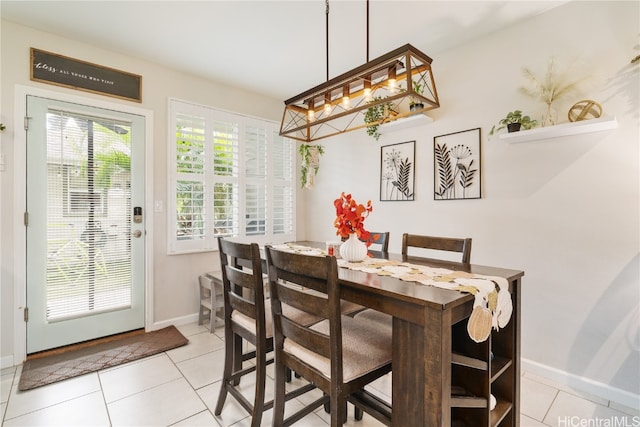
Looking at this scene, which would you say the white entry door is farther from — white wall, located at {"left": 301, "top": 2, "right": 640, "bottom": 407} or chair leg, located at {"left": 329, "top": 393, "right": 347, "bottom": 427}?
white wall, located at {"left": 301, "top": 2, "right": 640, "bottom": 407}

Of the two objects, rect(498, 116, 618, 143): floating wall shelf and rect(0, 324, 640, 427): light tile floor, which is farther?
rect(498, 116, 618, 143): floating wall shelf

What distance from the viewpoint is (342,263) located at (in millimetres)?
1771

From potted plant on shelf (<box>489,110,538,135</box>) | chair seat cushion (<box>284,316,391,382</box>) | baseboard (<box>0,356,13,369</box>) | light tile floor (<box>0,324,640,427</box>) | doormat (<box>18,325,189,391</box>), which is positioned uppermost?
potted plant on shelf (<box>489,110,538,135</box>)

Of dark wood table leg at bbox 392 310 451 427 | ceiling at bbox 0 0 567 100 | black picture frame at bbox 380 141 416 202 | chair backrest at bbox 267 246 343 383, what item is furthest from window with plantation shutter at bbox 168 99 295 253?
dark wood table leg at bbox 392 310 451 427

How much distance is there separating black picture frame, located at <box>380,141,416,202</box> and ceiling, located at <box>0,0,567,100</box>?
0.83 m

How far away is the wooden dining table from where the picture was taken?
42.1 inches

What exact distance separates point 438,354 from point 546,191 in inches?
72.3

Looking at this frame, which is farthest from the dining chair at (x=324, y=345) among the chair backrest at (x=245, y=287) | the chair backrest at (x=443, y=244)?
the chair backrest at (x=443, y=244)

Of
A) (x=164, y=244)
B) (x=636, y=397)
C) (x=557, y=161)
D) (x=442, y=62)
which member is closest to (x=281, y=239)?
A: (x=164, y=244)

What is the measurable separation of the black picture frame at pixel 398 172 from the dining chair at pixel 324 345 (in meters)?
1.79

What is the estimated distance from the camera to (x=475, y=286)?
126 centimetres

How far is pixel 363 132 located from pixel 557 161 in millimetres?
1845

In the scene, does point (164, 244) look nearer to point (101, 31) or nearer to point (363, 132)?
point (101, 31)

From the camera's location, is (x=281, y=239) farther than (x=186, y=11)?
Yes
